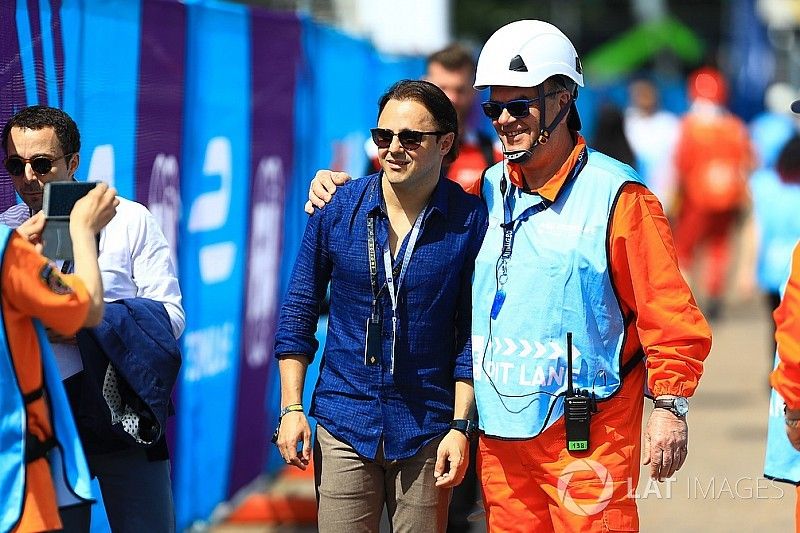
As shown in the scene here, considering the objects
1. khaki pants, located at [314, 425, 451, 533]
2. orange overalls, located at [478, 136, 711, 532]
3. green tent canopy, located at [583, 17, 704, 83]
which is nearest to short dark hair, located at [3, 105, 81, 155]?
khaki pants, located at [314, 425, 451, 533]

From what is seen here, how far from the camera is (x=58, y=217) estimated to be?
3908mm

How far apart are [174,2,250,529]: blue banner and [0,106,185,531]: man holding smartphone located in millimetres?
1997

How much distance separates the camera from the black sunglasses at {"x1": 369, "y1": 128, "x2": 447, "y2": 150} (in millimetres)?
4602

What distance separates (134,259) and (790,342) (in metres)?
1.85

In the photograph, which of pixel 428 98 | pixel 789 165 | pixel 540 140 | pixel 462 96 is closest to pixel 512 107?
pixel 540 140

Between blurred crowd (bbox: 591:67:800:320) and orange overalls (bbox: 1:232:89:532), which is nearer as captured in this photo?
orange overalls (bbox: 1:232:89:532)

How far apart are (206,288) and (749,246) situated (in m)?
7.63

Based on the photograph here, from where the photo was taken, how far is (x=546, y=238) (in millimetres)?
4625

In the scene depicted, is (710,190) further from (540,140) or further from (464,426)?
(464,426)

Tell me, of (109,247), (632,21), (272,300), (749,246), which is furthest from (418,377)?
(632,21)

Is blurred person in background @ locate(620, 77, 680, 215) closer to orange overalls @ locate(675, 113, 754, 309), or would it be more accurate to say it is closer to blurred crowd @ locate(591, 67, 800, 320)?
blurred crowd @ locate(591, 67, 800, 320)

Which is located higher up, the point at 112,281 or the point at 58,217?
the point at 58,217

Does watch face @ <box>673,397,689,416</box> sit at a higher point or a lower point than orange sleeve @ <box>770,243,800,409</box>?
lower

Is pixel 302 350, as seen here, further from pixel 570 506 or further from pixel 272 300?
pixel 272 300
